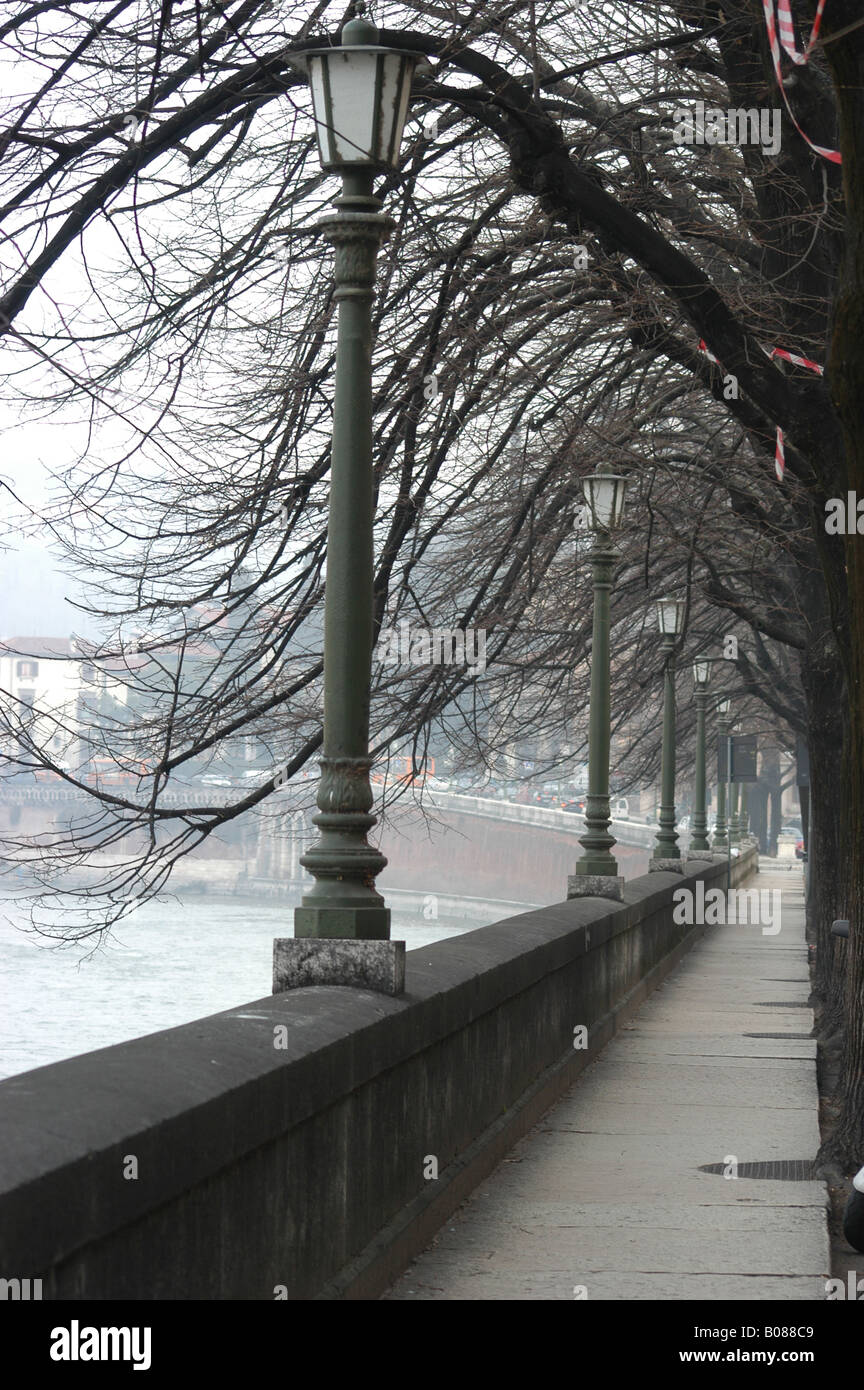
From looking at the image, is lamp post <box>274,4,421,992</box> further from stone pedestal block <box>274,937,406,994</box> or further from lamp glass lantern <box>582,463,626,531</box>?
lamp glass lantern <box>582,463,626,531</box>

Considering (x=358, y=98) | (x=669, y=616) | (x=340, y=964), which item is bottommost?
(x=340, y=964)

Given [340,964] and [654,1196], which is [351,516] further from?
[654,1196]

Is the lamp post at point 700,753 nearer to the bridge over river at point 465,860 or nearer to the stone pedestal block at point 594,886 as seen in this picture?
the stone pedestal block at point 594,886

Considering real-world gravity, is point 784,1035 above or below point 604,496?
below

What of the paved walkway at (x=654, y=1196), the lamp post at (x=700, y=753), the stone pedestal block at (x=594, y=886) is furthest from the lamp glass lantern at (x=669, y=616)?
the paved walkway at (x=654, y=1196)

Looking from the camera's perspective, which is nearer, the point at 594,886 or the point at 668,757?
the point at 594,886

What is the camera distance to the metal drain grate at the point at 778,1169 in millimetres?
8589

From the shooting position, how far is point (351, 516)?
6832 mm

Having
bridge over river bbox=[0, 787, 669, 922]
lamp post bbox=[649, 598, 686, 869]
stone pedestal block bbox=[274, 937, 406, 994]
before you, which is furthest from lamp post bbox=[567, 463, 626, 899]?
bridge over river bbox=[0, 787, 669, 922]

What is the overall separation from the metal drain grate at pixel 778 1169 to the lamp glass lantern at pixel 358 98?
4.97m

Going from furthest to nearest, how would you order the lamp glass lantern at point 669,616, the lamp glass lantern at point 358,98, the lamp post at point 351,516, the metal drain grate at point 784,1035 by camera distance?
1. the lamp glass lantern at point 669,616
2. the metal drain grate at point 784,1035
3. the lamp glass lantern at point 358,98
4. the lamp post at point 351,516

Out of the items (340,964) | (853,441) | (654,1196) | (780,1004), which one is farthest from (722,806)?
(340,964)

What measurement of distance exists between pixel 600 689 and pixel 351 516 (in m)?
9.44
